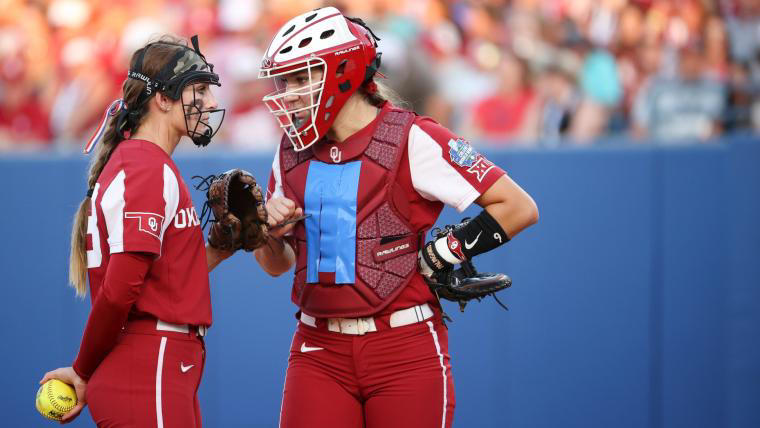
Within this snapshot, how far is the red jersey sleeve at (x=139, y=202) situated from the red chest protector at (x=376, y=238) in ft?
2.37

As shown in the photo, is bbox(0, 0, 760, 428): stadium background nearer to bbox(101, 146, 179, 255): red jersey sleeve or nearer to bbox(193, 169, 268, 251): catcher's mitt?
bbox(193, 169, 268, 251): catcher's mitt

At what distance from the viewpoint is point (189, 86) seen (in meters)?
3.63

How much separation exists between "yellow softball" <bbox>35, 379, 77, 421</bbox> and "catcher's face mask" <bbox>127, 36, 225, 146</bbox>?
3.41ft

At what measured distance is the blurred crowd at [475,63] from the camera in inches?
294

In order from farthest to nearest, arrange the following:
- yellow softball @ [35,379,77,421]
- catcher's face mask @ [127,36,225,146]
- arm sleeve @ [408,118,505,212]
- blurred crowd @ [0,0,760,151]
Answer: blurred crowd @ [0,0,760,151] → arm sleeve @ [408,118,505,212] → catcher's face mask @ [127,36,225,146] → yellow softball @ [35,379,77,421]

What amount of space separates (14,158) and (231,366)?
191 centimetres

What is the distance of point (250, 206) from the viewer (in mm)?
4027

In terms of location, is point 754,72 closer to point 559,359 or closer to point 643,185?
point 643,185

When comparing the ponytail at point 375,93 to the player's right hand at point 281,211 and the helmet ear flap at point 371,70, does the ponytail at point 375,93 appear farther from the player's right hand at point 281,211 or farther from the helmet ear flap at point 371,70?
the player's right hand at point 281,211

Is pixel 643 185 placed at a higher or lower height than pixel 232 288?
higher

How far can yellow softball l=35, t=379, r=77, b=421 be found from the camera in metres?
3.46

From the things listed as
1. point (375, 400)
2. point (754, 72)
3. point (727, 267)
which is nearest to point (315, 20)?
point (375, 400)

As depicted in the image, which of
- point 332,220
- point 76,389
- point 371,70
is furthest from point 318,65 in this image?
point 76,389

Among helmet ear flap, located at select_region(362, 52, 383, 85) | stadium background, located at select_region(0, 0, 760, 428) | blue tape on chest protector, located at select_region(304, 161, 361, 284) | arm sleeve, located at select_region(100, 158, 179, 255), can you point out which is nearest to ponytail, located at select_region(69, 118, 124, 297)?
arm sleeve, located at select_region(100, 158, 179, 255)
